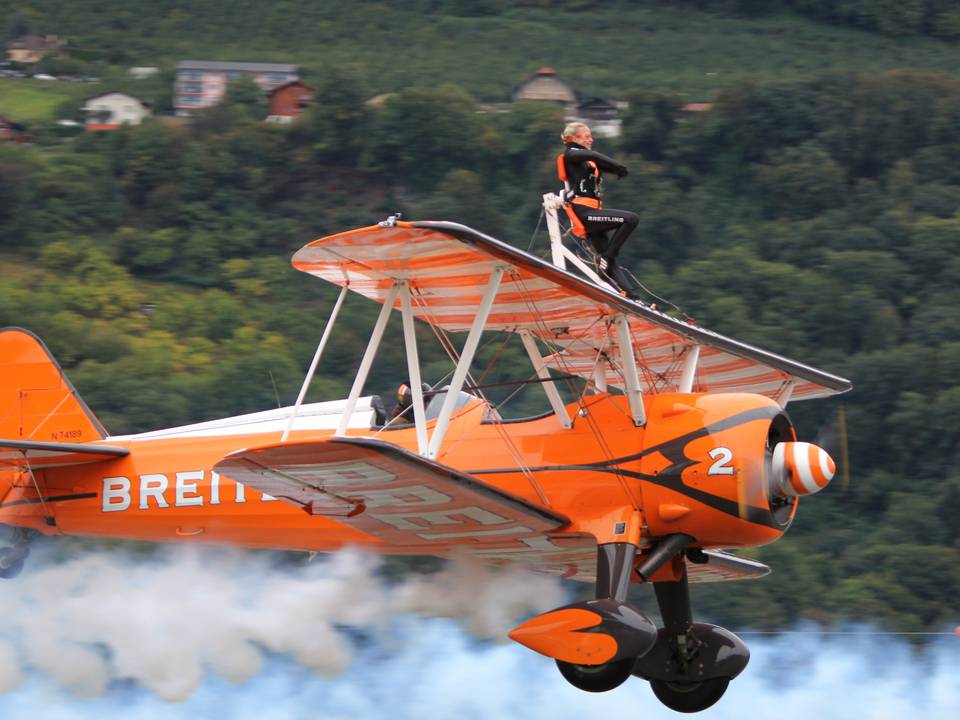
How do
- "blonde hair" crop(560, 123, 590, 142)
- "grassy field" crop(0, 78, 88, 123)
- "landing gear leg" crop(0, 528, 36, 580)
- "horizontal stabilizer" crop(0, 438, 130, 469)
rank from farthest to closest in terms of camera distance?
"grassy field" crop(0, 78, 88, 123) < "landing gear leg" crop(0, 528, 36, 580) < "horizontal stabilizer" crop(0, 438, 130, 469) < "blonde hair" crop(560, 123, 590, 142)

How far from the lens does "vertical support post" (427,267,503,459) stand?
9703 millimetres

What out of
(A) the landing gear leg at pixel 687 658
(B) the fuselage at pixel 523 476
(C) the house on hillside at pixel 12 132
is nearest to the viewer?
(B) the fuselage at pixel 523 476

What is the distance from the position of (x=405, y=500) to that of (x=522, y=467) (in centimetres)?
92

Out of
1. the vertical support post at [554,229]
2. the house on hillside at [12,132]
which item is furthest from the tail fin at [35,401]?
the house on hillside at [12,132]

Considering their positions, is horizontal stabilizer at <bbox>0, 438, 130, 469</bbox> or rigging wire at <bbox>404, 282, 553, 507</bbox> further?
horizontal stabilizer at <bbox>0, 438, 130, 469</bbox>

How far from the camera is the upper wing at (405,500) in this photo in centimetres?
898

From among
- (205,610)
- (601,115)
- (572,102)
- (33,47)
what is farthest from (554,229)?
(33,47)

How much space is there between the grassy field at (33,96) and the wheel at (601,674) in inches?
2831

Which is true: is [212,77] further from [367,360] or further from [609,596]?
[609,596]

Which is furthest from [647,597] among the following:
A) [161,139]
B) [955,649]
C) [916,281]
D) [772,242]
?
[161,139]

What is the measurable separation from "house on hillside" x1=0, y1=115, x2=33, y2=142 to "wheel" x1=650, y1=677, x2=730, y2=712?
66.5 meters

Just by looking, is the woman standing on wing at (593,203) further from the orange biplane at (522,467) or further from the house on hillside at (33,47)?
the house on hillside at (33,47)

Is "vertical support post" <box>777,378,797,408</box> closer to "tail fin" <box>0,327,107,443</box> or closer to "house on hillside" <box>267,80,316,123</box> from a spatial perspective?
"tail fin" <box>0,327,107,443</box>

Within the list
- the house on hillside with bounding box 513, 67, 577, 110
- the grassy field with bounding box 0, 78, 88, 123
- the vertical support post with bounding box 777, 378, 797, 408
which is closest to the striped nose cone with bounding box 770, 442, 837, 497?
the vertical support post with bounding box 777, 378, 797, 408
